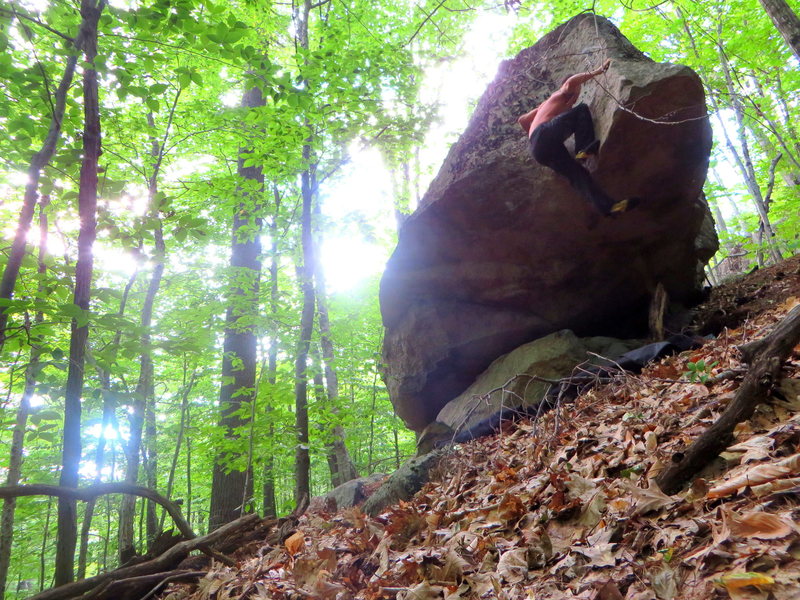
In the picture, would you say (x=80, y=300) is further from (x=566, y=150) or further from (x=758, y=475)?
(x=566, y=150)

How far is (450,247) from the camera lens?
8031 millimetres

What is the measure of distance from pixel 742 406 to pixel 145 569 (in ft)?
14.4

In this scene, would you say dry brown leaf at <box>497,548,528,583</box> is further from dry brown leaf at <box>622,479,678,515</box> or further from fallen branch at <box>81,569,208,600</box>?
fallen branch at <box>81,569,208,600</box>

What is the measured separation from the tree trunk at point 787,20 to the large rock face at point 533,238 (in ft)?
3.29

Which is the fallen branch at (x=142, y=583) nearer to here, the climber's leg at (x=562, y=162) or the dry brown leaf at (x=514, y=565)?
the dry brown leaf at (x=514, y=565)

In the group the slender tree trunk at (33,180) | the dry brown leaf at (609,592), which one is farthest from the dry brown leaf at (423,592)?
the slender tree trunk at (33,180)

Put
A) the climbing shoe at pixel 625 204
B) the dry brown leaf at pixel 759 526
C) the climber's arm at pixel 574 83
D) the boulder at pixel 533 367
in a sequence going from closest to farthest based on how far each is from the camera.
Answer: the dry brown leaf at pixel 759 526 < the climber's arm at pixel 574 83 < the climbing shoe at pixel 625 204 < the boulder at pixel 533 367

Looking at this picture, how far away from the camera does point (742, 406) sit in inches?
82.1

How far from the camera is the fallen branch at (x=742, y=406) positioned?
2.06 metres

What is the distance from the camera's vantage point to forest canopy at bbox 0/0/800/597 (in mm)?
2664

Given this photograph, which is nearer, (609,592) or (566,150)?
(609,592)

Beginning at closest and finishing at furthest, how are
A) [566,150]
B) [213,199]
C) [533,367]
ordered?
[566,150] → [533,367] → [213,199]

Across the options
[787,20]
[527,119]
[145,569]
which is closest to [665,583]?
[145,569]

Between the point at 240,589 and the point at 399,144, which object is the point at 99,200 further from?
the point at 399,144
